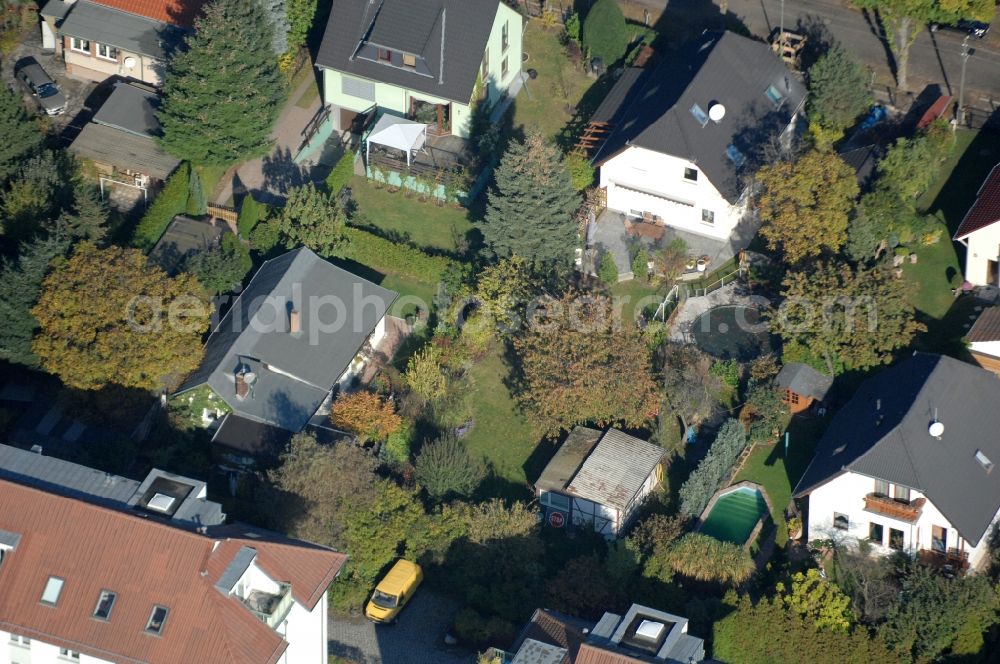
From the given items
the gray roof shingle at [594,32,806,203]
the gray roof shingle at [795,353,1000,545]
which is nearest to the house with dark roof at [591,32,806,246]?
the gray roof shingle at [594,32,806,203]

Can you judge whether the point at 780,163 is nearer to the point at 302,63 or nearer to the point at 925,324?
the point at 925,324

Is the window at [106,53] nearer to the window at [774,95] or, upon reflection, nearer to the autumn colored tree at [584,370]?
the autumn colored tree at [584,370]

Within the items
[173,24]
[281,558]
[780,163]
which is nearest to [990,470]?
[780,163]

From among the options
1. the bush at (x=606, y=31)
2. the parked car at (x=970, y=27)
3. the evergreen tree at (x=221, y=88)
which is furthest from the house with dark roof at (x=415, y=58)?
the parked car at (x=970, y=27)

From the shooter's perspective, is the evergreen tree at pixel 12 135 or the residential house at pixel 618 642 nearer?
the residential house at pixel 618 642

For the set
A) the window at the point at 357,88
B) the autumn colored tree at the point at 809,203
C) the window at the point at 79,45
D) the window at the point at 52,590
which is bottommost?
the window at the point at 52,590

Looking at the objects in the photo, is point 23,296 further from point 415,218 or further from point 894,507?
point 894,507
